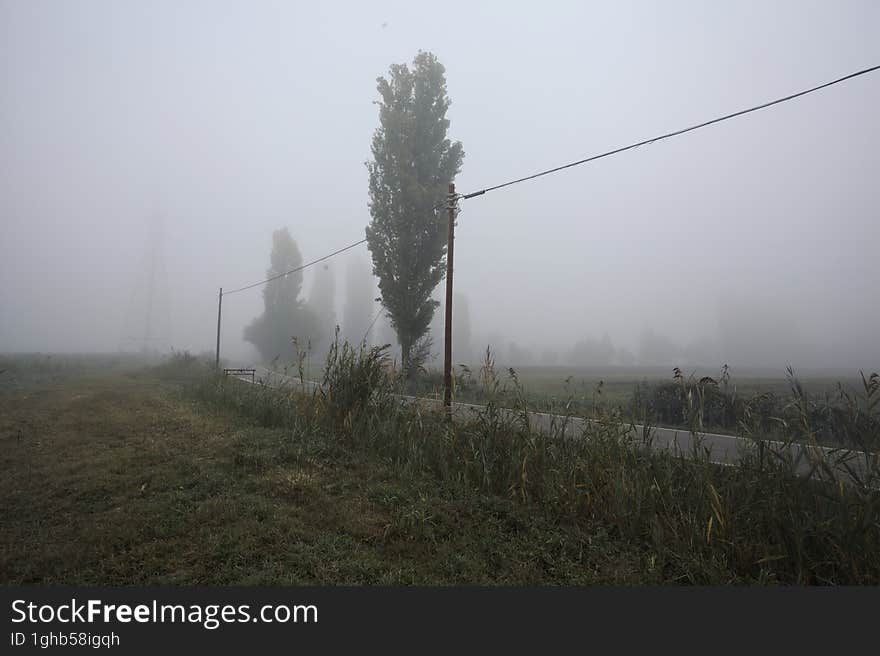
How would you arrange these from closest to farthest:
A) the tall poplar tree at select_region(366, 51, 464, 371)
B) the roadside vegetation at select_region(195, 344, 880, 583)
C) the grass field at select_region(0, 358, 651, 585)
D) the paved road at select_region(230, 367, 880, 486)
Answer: the grass field at select_region(0, 358, 651, 585) < the roadside vegetation at select_region(195, 344, 880, 583) < the paved road at select_region(230, 367, 880, 486) < the tall poplar tree at select_region(366, 51, 464, 371)

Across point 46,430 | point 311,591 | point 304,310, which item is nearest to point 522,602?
point 311,591

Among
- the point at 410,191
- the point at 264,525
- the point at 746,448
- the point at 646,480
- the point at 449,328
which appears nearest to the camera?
the point at 264,525

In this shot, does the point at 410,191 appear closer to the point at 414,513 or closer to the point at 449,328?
the point at 449,328

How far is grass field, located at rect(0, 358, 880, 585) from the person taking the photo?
3.48 meters

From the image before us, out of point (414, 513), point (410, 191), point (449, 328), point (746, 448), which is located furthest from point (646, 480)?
point (410, 191)

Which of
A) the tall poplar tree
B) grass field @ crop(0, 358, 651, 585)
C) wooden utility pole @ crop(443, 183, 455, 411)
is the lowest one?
grass field @ crop(0, 358, 651, 585)

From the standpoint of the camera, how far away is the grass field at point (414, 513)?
137 inches

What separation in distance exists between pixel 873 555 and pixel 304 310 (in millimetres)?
43990

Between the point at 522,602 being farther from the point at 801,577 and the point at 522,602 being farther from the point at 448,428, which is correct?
the point at 448,428

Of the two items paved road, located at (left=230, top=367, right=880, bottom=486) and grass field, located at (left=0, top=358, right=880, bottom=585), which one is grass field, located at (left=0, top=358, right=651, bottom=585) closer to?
grass field, located at (left=0, top=358, right=880, bottom=585)

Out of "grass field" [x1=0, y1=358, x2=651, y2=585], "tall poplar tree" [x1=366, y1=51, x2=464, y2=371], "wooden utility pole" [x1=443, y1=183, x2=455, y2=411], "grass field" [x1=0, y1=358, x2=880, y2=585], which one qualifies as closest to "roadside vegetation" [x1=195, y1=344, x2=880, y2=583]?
"grass field" [x1=0, y1=358, x2=880, y2=585]

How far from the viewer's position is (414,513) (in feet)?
14.9

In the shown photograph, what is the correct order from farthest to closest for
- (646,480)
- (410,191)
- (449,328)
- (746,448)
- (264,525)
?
(410,191), (449,328), (646,480), (746,448), (264,525)

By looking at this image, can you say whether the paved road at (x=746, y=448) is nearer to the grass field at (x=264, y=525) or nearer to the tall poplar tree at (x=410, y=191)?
the grass field at (x=264, y=525)
